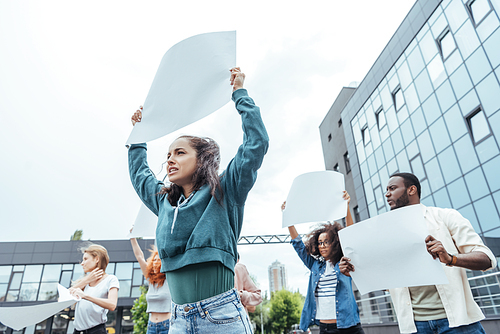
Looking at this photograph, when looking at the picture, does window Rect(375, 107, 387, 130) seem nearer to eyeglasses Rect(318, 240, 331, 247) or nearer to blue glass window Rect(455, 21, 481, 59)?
blue glass window Rect(455, 21, 481, 59)

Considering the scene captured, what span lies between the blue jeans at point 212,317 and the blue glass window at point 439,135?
15769 mm

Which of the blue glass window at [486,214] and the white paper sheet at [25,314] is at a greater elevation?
the blue glass window at [486,214]

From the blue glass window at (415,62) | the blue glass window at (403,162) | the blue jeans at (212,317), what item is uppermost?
the blue glass window at (415,62)

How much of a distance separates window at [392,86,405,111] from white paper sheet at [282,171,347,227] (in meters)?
16.2

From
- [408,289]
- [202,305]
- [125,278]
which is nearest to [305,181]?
[408,289]

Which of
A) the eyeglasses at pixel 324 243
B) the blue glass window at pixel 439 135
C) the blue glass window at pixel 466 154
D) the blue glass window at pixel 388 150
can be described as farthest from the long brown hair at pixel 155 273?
the blue glass window at pixel 388 150

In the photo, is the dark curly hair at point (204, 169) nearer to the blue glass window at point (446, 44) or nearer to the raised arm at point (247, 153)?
the raised arm at point (247, 153)

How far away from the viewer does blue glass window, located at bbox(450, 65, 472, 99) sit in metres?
13.8

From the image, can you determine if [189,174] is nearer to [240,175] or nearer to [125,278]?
[240,175]

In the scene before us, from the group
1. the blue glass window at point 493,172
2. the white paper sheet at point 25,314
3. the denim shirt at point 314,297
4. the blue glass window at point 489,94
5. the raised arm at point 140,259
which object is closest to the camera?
the white paper sheet at point 25,314

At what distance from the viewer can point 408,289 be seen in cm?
262

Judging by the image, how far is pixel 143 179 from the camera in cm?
214

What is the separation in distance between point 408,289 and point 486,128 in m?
12.9

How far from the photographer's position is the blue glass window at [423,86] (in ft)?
53.4
